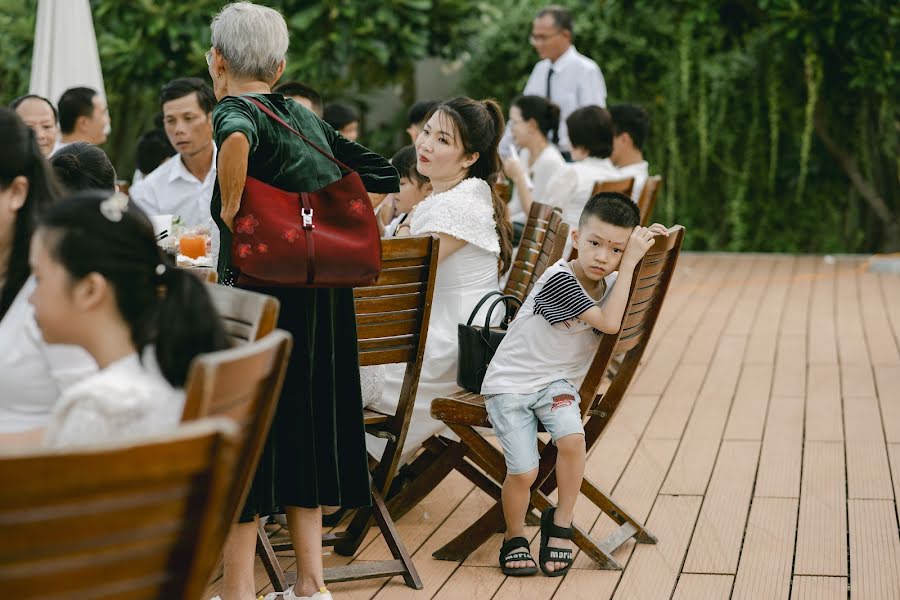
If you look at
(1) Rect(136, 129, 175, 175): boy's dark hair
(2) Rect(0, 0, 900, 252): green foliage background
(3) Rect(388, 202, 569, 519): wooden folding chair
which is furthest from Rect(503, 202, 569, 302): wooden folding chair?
(2) Rect(0, 0, 900, 252): green foliage background

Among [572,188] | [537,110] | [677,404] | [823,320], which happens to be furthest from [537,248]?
[823,320]

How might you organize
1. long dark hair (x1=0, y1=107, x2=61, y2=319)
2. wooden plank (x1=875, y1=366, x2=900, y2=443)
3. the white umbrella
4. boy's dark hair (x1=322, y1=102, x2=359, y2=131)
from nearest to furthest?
long dark hair (x1=0, y1=107, x2=61, y2=319) → wooden plank (x1=875, y1=366, x2=900, y2=443) → the white umbrella → boy's dark hair (x1=322, y1=102, x2=359, y2=131)

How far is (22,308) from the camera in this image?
2.12m

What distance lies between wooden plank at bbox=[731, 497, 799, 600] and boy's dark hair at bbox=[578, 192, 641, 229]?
97 cm

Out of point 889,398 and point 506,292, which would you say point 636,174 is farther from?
point 506,292

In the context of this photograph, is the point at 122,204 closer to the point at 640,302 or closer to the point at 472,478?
the point at 640,302

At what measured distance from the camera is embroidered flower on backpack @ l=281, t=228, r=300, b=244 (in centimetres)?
271

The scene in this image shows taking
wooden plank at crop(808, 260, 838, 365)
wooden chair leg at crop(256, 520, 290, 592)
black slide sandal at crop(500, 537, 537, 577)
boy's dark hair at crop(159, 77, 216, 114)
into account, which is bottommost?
wooden plank at crop(808, 260, 838, 365)

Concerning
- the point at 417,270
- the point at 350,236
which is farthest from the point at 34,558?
the point at 417,270

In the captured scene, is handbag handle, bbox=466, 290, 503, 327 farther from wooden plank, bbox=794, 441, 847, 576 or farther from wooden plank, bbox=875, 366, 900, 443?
wooden plank, bbox=875, 366, 900, 443

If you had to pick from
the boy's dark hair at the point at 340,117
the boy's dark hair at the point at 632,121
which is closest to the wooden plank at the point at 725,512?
the boy's dark hair at the point at 632,121

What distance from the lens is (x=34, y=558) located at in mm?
1332

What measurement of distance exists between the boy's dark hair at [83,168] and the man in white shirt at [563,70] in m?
4.73

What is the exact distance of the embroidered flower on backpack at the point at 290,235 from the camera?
2.71 meters
